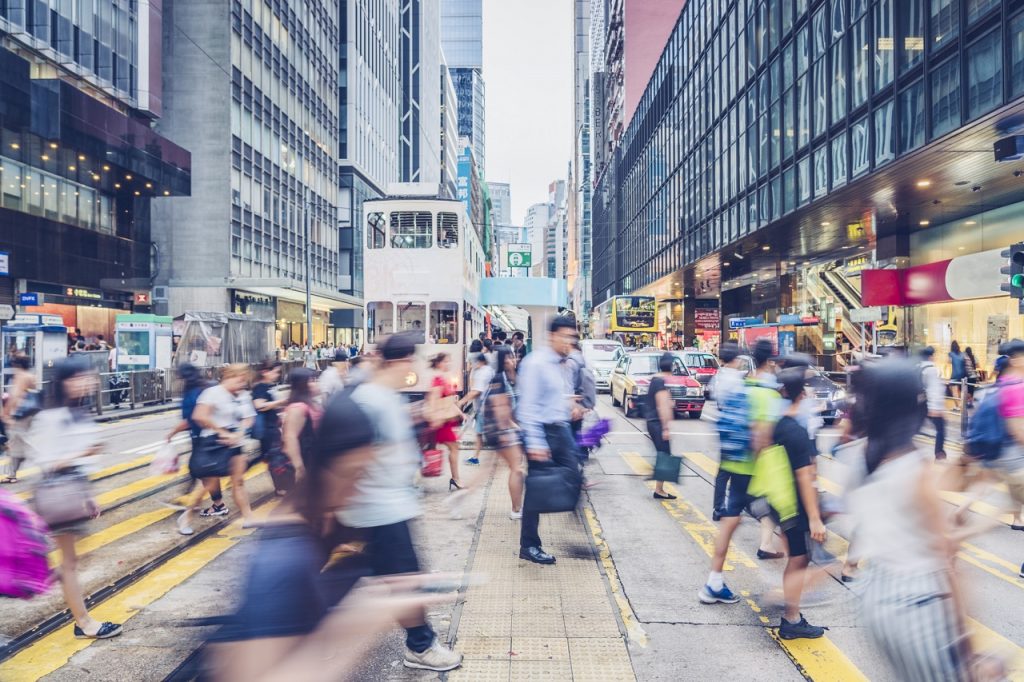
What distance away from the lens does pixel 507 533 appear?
6547 millimetres

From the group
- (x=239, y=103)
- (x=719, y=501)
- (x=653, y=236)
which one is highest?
(x=239, y=103)

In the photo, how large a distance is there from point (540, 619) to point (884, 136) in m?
18.6

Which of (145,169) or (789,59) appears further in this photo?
(145,169)

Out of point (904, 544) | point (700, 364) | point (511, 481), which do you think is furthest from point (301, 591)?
point (700, 364)

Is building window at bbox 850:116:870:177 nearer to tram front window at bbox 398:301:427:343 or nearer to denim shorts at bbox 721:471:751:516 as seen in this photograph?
tram front window at bbox 398:301:427:343

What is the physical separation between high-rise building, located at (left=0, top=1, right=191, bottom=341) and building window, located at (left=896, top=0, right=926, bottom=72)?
2654 cm

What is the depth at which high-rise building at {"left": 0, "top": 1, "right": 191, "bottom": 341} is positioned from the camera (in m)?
24.5

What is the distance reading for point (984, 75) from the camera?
14.9m

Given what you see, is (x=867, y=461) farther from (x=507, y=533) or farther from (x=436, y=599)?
(x=507, y=533)

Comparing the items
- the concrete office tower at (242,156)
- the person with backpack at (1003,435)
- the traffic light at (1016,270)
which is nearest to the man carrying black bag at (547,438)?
the person with backpack at (1003,435)

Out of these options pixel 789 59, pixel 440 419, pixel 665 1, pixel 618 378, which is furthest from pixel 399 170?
pixel 440 419

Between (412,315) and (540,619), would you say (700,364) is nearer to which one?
(412,315)

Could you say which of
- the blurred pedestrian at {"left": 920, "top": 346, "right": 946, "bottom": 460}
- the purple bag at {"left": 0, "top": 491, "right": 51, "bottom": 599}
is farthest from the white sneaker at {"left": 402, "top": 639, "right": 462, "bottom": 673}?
the blurred pedestrian at {"left": 920, "top": 346, "right": 946, "bottom": 460}

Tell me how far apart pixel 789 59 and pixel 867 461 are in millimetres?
25730
